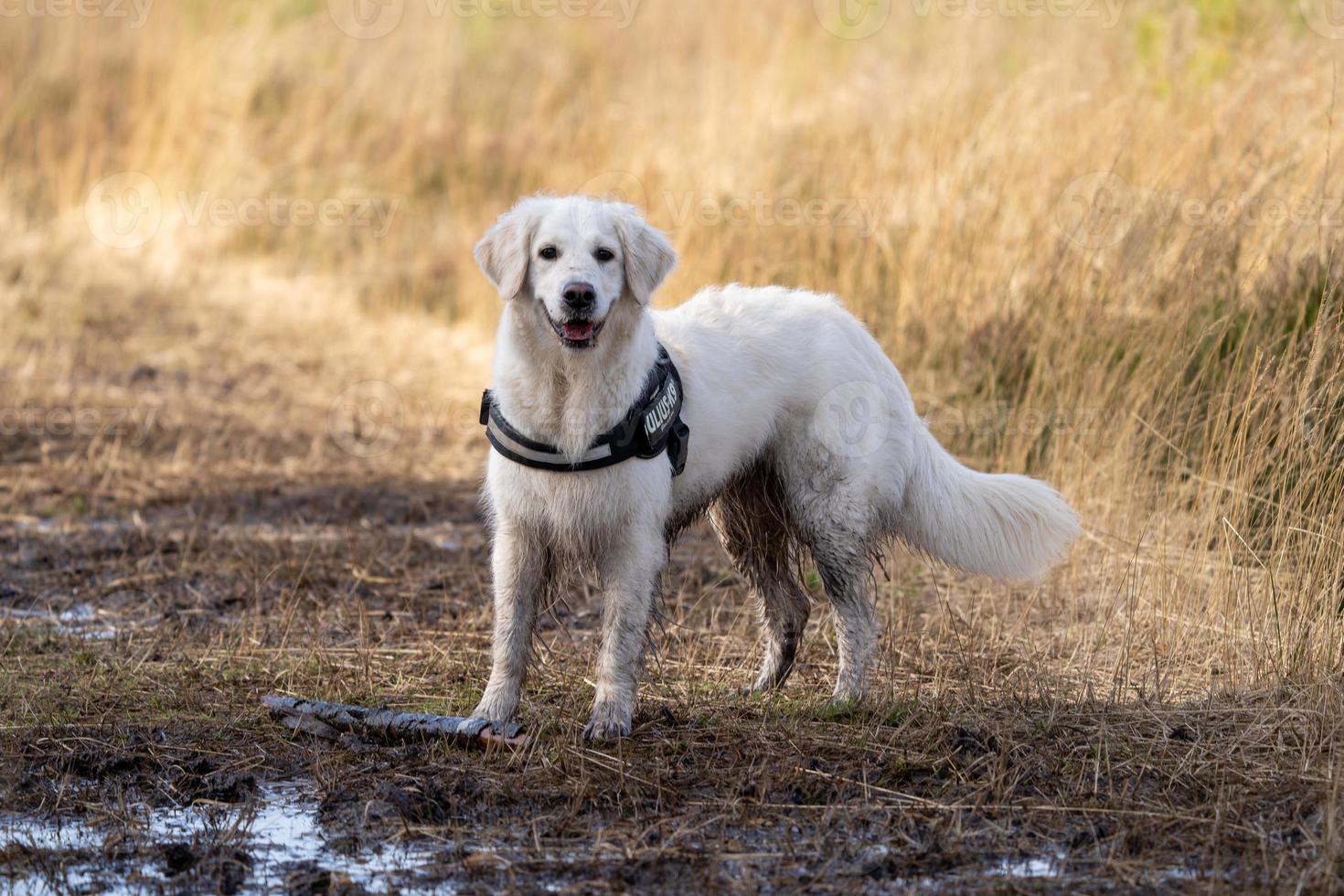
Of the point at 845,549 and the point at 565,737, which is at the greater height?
the point at 845,549

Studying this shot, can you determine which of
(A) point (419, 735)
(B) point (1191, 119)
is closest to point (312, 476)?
(A) point (419, 735)

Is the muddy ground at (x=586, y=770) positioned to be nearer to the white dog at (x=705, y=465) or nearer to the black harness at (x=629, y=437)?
the white dog at (x=705, y=465)

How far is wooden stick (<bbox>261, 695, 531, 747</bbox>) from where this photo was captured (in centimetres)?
396

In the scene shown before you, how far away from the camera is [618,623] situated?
423 cm

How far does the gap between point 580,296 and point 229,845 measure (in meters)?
1.66

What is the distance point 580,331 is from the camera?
404 cm

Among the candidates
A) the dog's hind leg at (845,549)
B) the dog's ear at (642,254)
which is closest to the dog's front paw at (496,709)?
the dog's hind leg at (845,549)

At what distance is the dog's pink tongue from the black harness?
258 mm

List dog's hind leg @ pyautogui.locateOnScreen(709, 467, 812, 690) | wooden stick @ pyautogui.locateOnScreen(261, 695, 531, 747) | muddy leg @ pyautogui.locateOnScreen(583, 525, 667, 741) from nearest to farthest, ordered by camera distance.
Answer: wooden stick @ pyautogui.locateOnScreen(261, 695, 531, 747)
muddy leg @ pyautogui.locateOnScreen(583, 525, 667, 741)
dog's hind leg @ pyautogui.locateOnScreen(709, 467, 812, 690)

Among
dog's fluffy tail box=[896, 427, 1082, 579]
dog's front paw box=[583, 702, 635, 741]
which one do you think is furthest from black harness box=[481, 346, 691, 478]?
dog's fluffy tail box=[896, 427, 1082, 579]

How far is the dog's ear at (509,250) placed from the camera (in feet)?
13.6

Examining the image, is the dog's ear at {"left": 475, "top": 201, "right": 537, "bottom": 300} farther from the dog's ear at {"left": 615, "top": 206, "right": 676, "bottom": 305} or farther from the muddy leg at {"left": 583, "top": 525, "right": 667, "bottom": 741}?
the muddy leg at {"left": 583, "top": 525, "right": 667, "bottom": 741}

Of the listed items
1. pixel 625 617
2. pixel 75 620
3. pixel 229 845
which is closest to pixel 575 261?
pixel 625 617

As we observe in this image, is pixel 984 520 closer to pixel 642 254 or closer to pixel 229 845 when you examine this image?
pixel 642 254
